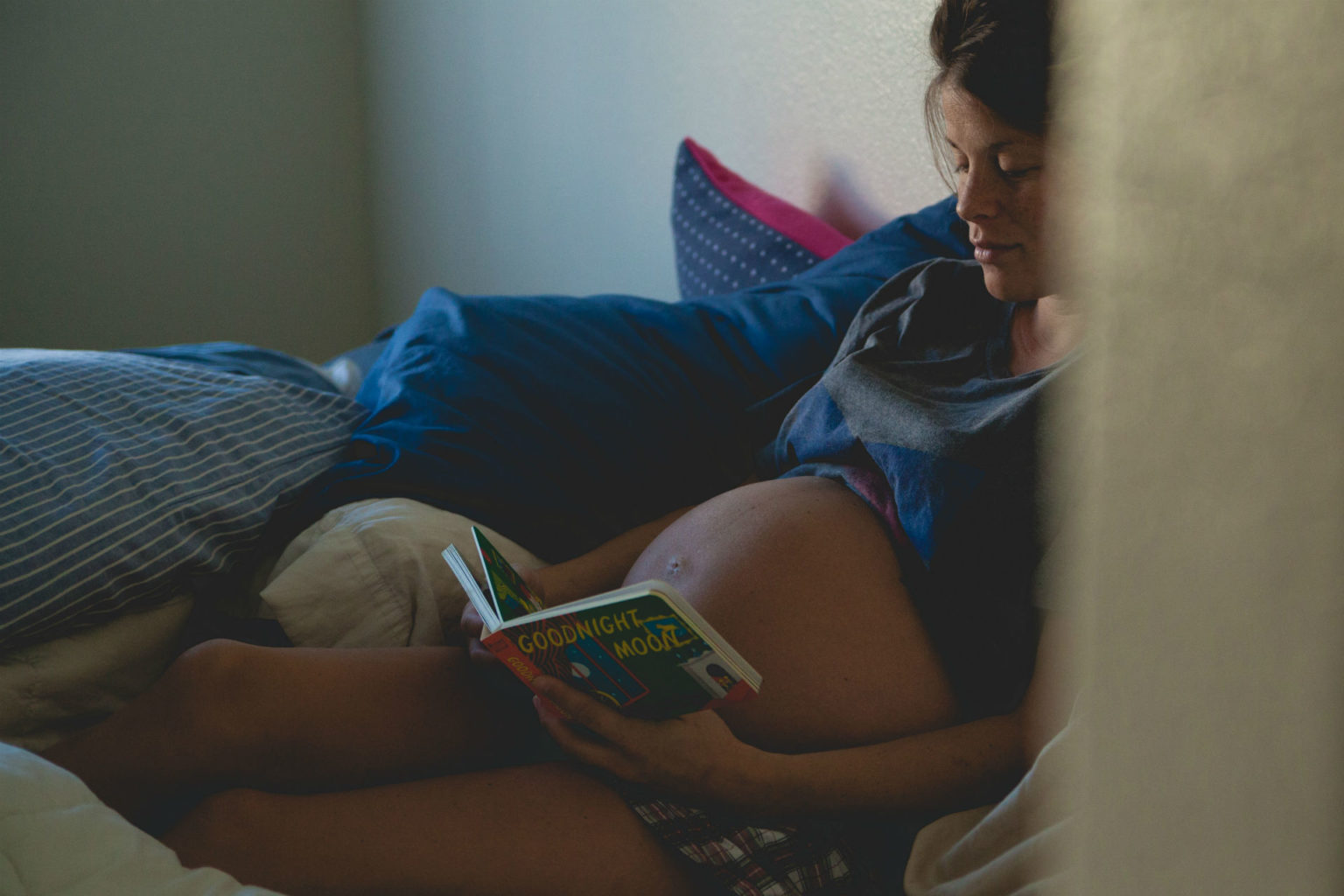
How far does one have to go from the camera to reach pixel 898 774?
708 millimetres

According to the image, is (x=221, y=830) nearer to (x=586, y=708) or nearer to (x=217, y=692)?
(x=217, y=692)

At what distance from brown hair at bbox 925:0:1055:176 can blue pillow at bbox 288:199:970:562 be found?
391 millimetres

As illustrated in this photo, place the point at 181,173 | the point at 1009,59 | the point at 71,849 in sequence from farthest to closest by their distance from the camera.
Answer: the point at 181,173 → the point at 1009,59 → the point at 71,849

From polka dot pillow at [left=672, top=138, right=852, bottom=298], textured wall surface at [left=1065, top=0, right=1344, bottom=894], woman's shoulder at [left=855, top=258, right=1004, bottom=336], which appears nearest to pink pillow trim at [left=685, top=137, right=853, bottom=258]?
polka dot pillow at [left=672, top=138, right=852, bottom=298]

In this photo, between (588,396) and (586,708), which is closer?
(586,708)

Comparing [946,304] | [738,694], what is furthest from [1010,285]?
[738,694]

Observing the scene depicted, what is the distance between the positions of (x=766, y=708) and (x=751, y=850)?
11 cm

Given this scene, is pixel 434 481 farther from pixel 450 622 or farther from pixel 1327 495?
pixel 1327 495

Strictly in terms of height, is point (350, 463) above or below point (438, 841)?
above

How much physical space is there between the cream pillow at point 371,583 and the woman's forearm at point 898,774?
13.5 inches

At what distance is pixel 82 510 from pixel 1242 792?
854 millimetres

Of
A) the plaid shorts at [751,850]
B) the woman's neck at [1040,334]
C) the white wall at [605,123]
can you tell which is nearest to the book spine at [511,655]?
the plaid shorts at [751,850]

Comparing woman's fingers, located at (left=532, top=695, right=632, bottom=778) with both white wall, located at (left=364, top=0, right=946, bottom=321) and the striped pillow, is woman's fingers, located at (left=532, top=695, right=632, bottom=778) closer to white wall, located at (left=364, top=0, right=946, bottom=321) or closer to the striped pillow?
the striped pillow

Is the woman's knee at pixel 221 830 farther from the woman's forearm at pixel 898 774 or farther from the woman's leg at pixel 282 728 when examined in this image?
the woman's forearm at pixel 898 774
